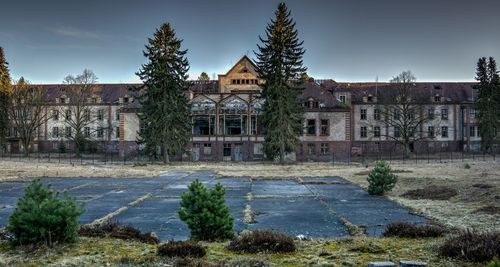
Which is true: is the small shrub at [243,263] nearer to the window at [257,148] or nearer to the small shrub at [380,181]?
the small shrub at [380,181]

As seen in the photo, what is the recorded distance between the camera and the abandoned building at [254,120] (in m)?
66.1

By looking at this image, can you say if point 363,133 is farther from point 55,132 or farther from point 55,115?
point 55,115

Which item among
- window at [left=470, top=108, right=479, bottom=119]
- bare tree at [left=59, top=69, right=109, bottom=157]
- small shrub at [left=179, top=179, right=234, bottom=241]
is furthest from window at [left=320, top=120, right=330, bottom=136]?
small shrub at [left=179, top=179, right=234, bottom=241]

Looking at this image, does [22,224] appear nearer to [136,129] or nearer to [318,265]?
[318,265]

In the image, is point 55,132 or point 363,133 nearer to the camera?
point 363,133

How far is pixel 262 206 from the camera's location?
64.3 ft

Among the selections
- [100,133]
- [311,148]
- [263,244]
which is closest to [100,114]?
[100,133]

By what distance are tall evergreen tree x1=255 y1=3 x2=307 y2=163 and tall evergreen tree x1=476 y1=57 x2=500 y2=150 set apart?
30.7m

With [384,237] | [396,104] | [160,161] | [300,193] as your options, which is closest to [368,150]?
[396,104]

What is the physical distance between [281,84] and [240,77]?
763 inches

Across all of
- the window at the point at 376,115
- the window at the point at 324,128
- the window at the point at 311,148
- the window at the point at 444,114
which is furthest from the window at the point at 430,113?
the window at the point at 311,148

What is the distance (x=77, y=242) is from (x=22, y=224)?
1.12 meters

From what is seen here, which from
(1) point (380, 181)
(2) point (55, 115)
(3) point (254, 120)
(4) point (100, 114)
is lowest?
(1) point (380, 181)

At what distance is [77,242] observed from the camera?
9.35 metres
